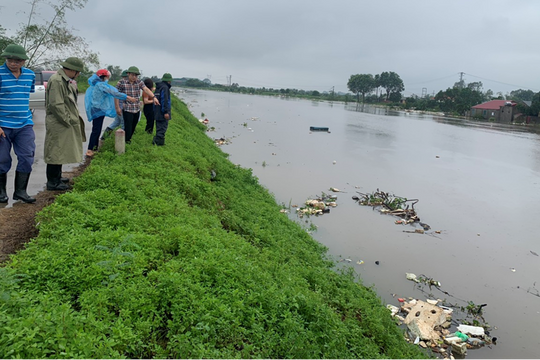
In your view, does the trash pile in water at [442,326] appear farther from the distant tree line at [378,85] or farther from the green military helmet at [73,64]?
the distant tree line at [378,85]

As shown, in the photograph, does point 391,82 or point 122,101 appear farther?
point 391,82

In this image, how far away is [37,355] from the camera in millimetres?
2312

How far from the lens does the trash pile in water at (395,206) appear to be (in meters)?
10.6

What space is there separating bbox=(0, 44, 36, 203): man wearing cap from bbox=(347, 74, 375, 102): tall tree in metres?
127

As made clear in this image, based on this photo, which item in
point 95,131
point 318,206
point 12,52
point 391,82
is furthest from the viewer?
point 391,82

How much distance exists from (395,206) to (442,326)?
19.5 feet

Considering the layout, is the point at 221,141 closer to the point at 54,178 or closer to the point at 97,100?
the point at 97,100

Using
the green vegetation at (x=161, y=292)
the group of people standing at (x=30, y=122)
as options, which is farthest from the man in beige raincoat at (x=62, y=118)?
the green vegetation at (x=161, y=292)

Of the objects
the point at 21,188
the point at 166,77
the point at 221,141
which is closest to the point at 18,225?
the point at 21,188

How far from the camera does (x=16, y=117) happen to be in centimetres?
497

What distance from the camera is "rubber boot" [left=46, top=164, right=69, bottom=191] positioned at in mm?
5680

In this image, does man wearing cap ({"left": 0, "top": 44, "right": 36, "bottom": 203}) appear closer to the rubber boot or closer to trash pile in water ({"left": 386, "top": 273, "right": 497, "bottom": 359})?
the rubber boot

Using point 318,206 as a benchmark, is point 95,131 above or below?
above

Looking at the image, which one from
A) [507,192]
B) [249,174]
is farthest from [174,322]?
[507,192]
